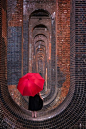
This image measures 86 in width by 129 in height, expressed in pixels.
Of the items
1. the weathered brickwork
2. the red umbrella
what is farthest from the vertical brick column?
the red umbrella

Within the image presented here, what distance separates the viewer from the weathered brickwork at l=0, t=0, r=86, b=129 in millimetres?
4184

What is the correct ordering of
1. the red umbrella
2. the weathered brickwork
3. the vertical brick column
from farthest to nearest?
the vertical brick column → the weathered brickwork → the red umbrella

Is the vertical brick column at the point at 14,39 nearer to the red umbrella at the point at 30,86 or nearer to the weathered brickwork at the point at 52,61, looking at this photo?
the weathered brickwork at the point at 52,61

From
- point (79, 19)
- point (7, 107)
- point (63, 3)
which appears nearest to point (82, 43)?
point (79, 19)

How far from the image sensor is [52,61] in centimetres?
838

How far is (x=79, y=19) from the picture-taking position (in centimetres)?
431

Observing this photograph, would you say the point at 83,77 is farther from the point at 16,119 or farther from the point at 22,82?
the point at 16,119

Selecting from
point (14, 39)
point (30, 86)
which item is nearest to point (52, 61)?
point (14, 39)

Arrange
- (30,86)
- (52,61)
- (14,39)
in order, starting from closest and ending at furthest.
Result: (30,86), (14,39), (52,61)

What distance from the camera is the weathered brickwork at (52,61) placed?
165 inches

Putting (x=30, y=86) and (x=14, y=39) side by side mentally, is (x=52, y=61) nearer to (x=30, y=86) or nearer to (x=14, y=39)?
(x=14, y=39)

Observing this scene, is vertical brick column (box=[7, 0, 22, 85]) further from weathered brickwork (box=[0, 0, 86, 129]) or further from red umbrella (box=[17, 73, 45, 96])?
red umbrella (box=[17, 73, 45, 96])

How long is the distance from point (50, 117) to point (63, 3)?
15.5 feet

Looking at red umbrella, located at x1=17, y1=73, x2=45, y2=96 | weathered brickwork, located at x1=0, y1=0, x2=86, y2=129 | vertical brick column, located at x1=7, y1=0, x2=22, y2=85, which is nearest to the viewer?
red umbrella, located at x1=17, y1=73, x2=45, y2=96
